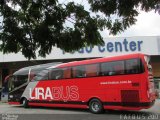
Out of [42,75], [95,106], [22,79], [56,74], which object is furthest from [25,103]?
[95,106]

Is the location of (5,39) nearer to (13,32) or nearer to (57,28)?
(13,32)

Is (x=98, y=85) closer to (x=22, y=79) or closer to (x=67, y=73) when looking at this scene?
(x=67, y=73)

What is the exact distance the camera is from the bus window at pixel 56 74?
2108cm

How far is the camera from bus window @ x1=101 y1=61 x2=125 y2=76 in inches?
690

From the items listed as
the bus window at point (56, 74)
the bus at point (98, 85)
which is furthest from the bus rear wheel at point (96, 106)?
the bus window at point (56, 74)

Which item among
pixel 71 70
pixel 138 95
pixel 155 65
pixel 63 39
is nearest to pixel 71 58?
pixel 155 65

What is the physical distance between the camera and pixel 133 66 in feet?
55.4

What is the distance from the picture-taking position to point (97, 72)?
18750 mm

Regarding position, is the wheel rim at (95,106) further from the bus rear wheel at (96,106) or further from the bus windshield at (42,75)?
the bus windshield at (42,75)

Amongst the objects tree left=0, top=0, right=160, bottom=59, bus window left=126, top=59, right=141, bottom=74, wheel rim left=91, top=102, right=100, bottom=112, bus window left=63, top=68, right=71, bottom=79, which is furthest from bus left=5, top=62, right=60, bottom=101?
tree left=0, top=0, right=160, bottom=59

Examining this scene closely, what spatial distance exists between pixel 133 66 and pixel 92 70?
2.86 metres

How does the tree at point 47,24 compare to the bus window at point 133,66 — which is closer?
the tree at point 47,24

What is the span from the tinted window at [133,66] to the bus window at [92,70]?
215 cm

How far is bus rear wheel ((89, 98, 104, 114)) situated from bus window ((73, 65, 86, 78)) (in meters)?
1.61
